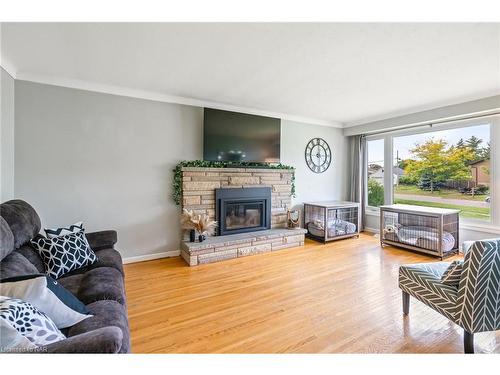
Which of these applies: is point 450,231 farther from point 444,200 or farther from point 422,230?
point 444,200

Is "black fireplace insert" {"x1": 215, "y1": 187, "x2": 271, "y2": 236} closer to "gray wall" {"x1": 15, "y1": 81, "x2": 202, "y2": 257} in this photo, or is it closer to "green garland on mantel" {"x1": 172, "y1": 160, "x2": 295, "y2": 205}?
"green garland on mantel" {"x1": 172, "y1": 160, "x2": 295, "y2": 205}

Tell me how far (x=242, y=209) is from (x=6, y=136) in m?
3.05

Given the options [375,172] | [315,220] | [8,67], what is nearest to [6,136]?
[8,67]

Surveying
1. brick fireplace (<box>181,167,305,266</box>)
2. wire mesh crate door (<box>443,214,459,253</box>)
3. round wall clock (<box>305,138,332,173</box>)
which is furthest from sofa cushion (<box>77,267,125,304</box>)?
wire mesh crate door (<box>443,214,459,253</box>)

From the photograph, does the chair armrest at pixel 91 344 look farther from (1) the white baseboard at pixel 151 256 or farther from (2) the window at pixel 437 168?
(2) the window at pixel 437 168

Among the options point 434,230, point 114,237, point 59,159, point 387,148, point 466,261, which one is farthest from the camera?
point 387,148

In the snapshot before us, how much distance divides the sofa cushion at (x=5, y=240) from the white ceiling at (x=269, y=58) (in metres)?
1.55

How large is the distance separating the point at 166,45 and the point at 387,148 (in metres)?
4.60

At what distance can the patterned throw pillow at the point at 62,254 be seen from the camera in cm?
192

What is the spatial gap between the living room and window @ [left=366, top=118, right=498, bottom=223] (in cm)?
3

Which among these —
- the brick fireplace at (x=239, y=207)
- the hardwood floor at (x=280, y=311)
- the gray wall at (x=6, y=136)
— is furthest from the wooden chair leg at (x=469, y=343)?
the gray wall at (x=6, y=136)

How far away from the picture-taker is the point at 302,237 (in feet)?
13.7
